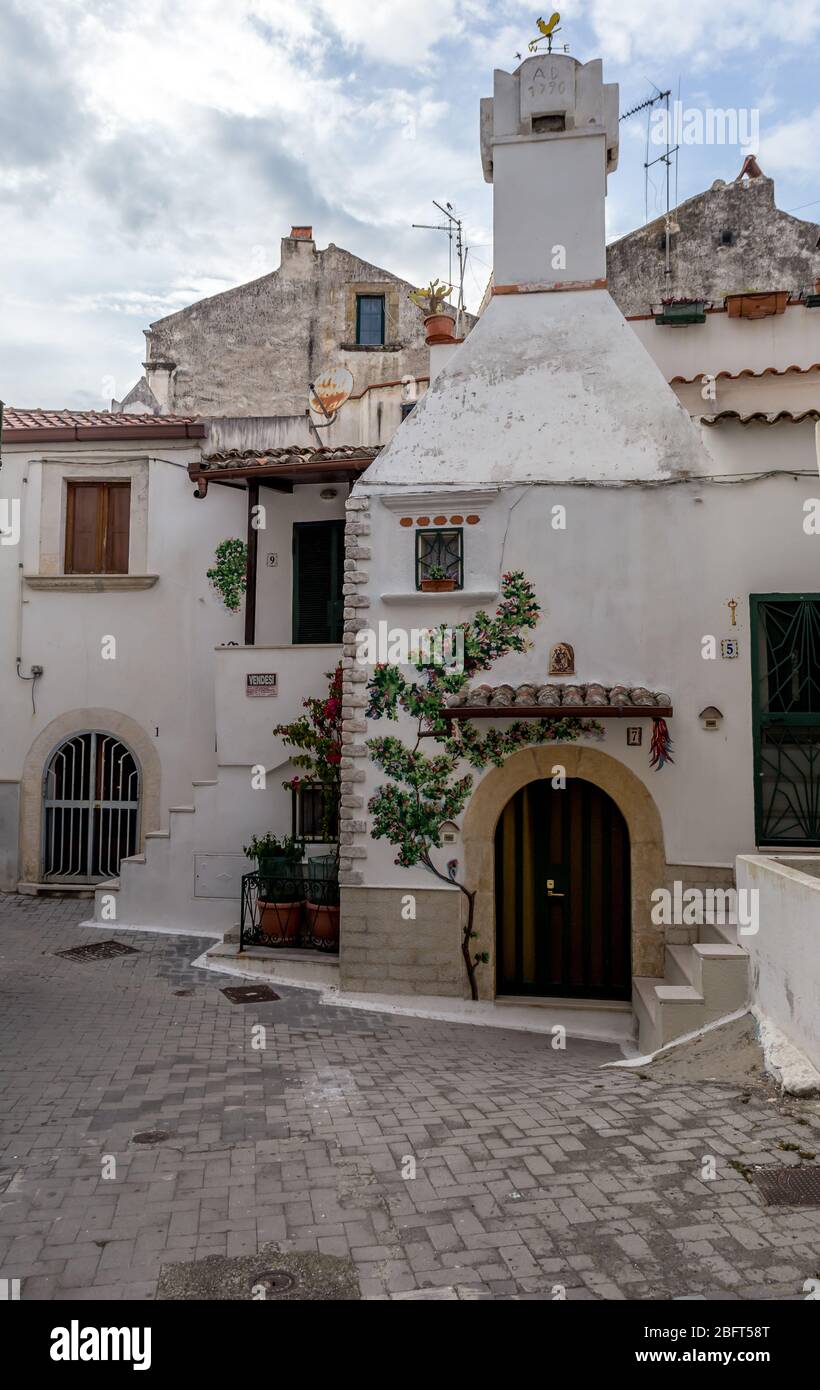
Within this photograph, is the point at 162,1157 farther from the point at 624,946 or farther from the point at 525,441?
the point at 525,441

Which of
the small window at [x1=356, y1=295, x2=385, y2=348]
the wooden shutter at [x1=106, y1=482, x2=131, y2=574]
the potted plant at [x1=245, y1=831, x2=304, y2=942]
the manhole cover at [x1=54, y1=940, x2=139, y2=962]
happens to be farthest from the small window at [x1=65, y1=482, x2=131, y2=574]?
the small window at [x1=356, y1=295, x2=385, y2=348]

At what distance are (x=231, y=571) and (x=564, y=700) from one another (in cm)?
650

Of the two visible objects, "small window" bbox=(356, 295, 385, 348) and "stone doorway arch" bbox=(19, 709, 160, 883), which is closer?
"stone doorway arch" bbox=(19, 709, 160, 883)

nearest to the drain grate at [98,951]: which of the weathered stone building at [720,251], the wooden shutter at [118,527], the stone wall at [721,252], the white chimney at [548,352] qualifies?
the wooden shutter at [118,527]

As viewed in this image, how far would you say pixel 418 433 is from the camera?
9.88 metres

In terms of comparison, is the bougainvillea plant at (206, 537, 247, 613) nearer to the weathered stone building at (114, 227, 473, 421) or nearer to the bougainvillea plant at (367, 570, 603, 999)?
the bougainvillea plant at (367, 570, 603, 999)

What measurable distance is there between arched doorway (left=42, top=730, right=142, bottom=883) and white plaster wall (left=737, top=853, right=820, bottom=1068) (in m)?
9.27

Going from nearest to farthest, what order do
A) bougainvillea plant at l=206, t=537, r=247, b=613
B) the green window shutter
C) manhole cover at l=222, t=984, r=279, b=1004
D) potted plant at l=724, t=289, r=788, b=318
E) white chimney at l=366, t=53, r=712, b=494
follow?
manhole cover at l=222, t=984, r=279, b=1004 → white chimney at l=366, t=53, r=712, b=494 → potted plant at l=724, t=289, r=788, b=318 → the green window shutter → bougainvillea plant at l=206, t=537, r=247, b=613

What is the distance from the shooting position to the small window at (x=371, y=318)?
848 inches

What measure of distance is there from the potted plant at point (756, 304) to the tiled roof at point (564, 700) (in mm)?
6706

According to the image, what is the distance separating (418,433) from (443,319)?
10.6ft

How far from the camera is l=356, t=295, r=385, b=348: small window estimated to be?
21531 millimetres

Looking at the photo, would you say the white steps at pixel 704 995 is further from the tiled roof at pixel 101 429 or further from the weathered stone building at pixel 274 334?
the weathered stone building at pixel 274 334
